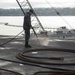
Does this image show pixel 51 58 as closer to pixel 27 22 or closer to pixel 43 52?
pixel 43 52

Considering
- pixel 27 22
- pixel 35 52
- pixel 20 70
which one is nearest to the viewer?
pixel 20 70

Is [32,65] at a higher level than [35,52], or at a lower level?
higher

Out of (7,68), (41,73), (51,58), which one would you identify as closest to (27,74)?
(41,73)

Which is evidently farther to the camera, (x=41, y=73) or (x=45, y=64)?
(x=45, y=64)

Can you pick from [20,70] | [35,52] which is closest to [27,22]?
[35,52]

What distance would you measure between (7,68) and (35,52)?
151 inches

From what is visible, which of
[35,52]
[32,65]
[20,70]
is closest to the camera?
[20,70]

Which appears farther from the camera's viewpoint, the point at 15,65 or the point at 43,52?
the point at 43,52

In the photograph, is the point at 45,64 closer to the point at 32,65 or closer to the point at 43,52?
the point at 32,65

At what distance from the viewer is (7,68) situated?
9.04m

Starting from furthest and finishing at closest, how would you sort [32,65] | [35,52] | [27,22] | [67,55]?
[27,22], [35,52], [67,55], [32,65]

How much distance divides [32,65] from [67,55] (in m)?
2.94

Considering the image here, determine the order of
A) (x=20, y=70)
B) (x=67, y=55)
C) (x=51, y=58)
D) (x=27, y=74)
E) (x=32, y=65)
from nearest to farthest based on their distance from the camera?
(x=27, y=74) < (x=20, y=70) < (x=32, y=65) < (x=51, y=58) < (x=67, y=55)

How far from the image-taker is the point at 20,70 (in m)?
8.72
